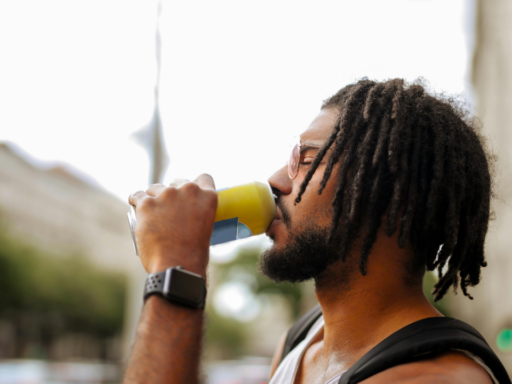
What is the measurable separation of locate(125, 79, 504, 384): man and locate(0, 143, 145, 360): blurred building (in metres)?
26.8

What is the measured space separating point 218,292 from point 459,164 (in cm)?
3773

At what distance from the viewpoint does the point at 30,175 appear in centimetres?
3719

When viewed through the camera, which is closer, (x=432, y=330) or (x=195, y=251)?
(x=432, y=330)

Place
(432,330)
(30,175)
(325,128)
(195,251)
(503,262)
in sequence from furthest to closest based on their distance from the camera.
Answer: (30,175) → (503,262) → (325,128) → (195,251) → (432,330)

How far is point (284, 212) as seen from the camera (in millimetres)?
1937

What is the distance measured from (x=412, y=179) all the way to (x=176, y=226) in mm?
928

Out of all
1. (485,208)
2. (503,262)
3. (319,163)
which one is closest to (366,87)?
(319,163)

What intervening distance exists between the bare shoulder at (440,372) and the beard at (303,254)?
57cm

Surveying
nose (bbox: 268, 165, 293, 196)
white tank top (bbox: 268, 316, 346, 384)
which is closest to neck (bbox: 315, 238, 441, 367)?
white tank top (bbox: 268, 316, 346, 384)

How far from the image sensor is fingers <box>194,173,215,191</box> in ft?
5.62

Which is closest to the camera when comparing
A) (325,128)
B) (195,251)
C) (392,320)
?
(195,251)

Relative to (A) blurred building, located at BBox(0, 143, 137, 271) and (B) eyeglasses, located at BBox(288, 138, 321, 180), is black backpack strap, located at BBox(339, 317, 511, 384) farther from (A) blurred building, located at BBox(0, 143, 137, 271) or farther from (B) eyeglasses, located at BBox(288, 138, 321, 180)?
(A) blurred building, located at BBox(0, 143, 137, 271)

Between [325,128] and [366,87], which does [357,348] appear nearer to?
[325,128]

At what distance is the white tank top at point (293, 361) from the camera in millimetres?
1877
